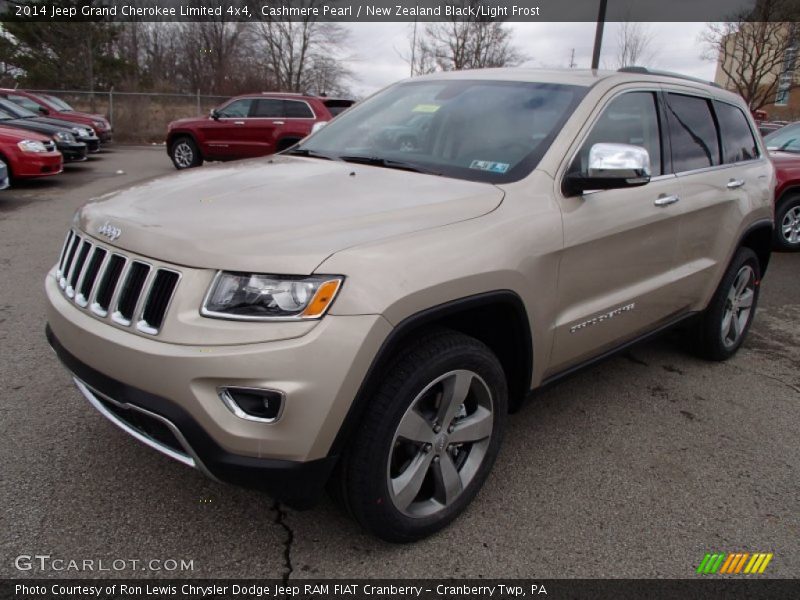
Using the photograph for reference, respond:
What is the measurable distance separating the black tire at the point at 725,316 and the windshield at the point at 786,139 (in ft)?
17.5

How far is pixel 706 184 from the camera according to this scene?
3721mm

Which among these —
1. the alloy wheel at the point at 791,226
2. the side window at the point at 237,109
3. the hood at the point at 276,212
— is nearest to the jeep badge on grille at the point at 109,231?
the hood at the point at 276,212

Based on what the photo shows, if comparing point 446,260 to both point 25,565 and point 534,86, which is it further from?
point 25,565

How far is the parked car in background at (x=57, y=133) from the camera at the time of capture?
39.5 feet

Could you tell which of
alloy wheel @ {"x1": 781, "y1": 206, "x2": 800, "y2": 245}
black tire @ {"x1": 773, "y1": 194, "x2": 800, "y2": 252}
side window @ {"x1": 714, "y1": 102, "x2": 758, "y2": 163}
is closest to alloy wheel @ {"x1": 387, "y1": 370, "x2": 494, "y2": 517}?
side window @ {"x1": 714, "y1": 102, "x2": 758, "y2": 163}

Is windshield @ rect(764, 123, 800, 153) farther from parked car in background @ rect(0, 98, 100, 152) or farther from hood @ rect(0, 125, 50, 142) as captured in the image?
parked car in background @ rect(0, 98, 100, 152)

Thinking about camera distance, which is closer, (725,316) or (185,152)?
(725,316)

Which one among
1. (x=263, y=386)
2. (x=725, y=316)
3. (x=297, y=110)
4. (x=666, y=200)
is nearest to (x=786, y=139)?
(x=725, y=316)

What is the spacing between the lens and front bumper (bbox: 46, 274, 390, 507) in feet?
6.14

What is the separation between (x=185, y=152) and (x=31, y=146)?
4486 mm

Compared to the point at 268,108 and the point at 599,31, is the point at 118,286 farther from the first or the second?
the point at 599,31

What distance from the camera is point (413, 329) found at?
2.15 metres

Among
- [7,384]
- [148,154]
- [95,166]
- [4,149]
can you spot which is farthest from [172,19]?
[7,384]

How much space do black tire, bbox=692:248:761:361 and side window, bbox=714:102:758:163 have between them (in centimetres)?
65
